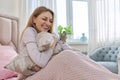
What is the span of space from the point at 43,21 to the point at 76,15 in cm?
318

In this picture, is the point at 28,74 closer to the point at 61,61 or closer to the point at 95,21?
the point at 61,61

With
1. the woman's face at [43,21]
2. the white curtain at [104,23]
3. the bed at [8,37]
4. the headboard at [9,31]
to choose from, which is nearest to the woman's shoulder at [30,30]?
the woman's face at [43,21]

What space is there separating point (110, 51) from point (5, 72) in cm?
275

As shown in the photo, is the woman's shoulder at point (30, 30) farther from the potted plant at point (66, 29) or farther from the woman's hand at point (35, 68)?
the potted plant at point (66, 29)

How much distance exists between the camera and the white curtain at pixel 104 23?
182 inches

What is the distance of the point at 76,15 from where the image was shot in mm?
5035

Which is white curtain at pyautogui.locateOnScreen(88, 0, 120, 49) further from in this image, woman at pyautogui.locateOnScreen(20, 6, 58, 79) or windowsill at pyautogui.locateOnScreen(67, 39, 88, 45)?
woman at pyautogui.locateOnScreen(20, 6, 58, 79)

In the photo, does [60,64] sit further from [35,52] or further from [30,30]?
[30,30]

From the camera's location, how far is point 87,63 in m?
1.45

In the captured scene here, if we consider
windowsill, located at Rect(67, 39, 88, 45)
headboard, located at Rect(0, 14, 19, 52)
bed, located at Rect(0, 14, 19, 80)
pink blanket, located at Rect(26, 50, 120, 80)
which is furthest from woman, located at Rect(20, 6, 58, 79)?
windowsill, located at Rect(67, 39, 88, 45)

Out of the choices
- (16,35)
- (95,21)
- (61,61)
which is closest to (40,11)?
(61,61)

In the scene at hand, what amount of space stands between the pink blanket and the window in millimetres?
3375

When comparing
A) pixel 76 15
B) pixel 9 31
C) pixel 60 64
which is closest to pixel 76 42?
pixel 76 15

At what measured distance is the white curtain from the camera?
462 centimetres
